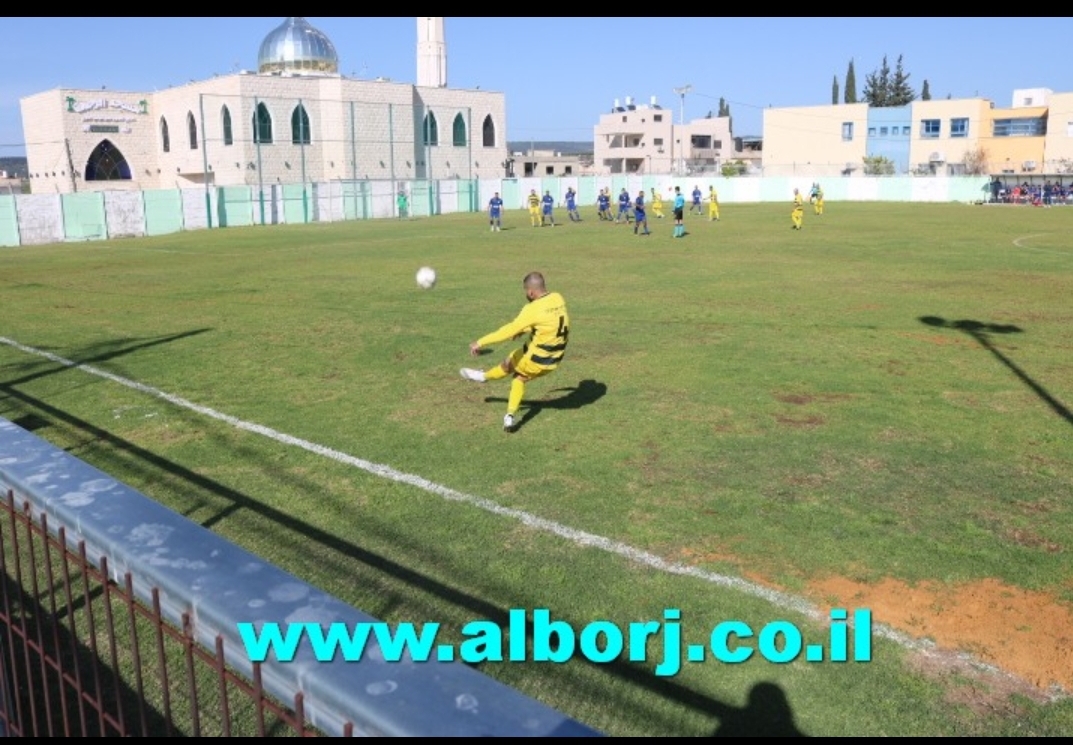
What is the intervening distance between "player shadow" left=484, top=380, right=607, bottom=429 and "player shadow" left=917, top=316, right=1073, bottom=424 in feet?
17.2

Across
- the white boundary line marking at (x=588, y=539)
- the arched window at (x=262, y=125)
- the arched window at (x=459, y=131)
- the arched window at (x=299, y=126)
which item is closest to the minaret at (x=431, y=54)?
the arched window at (x=459, y=131)

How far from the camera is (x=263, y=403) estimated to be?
35.8ft

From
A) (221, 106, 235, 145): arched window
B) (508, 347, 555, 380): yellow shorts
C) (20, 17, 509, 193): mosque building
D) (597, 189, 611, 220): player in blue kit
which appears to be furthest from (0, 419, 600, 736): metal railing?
(221, 106, 235, 145): arched window

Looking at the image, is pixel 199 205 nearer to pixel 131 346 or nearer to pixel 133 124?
pixel 133 124

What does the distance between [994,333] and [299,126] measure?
5795 centimetres

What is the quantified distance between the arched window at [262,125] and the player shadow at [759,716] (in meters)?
62.8

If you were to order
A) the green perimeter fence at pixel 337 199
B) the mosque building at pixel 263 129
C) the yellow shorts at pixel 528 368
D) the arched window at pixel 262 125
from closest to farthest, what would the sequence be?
the yellow shorts at pixel 528 368 → the green perimeter fence at pixel 337 199 → the arched window at pixel 262 125 → the mosque building at pixel 263 129

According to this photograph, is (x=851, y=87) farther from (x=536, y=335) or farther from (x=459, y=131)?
(x=536, y=335)

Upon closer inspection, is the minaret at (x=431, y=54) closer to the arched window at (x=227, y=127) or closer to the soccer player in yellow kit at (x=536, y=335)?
the arched window at (x=227, y=127)

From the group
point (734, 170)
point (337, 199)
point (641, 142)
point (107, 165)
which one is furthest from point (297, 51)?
point (641, 142)

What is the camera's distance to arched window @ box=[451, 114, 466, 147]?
74.2 metres

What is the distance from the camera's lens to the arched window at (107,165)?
224 feet

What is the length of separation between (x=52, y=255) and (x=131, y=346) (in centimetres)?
2308

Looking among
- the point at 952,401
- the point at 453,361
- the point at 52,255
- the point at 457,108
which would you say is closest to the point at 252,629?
the point at 952,401
